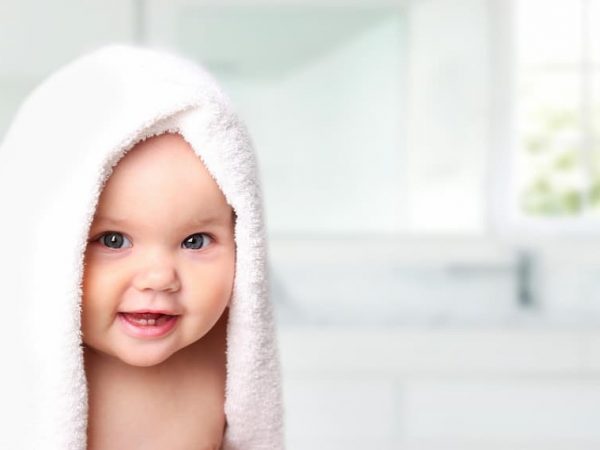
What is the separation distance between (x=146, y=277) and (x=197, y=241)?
0.06m

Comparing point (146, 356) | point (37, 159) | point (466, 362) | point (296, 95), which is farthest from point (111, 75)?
point (296, 95)

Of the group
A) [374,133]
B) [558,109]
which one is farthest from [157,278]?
[558,109]

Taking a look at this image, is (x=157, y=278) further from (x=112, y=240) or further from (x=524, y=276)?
(x=524, y=276)

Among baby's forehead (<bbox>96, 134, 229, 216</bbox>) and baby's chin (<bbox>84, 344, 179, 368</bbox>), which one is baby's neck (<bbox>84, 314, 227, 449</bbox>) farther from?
baby's forehead (<bbox>96, 134, 229, 216</bbox>)

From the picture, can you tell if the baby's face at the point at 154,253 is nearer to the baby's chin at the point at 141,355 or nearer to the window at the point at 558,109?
the baby's chin at the point at 141,355

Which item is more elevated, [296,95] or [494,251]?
[296,95]

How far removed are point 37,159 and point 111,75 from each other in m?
0.08

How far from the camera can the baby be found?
2.20 ft

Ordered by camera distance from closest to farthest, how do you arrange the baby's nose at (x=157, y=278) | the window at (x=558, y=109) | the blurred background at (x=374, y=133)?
the baby's nose at (x=157, y=278)
the blurred background at (x=374, y=133)
the window at (x=558, y=109)

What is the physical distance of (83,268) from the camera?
679mm

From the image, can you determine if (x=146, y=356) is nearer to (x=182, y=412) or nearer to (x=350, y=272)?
Answer: (x=182, y=412)

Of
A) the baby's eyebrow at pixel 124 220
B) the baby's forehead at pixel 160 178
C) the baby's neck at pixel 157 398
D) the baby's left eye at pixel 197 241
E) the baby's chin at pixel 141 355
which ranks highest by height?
the baby's forehead at pixel 160 178

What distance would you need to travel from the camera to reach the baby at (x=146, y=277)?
2.20 ft

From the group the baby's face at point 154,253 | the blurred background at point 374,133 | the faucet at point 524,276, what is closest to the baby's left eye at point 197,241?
the baby's face at point 154,253
